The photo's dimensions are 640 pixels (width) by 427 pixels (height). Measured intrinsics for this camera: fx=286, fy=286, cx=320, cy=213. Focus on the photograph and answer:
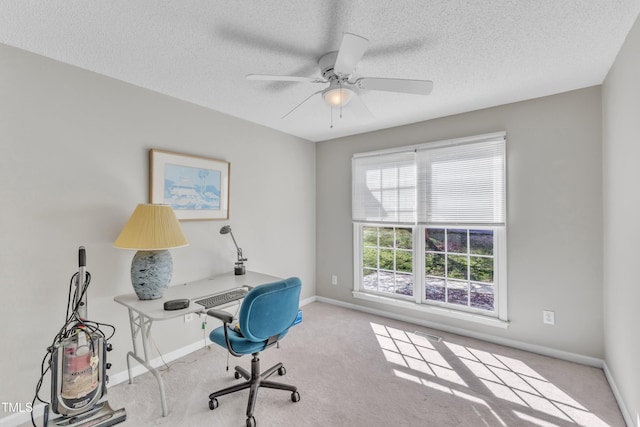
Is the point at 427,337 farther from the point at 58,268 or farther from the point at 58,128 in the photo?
the point at 58,128

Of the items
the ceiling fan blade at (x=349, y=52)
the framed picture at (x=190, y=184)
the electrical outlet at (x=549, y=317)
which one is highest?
the ceiling fan blade at (x=349, y=52)

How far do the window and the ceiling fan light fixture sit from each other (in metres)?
1.69

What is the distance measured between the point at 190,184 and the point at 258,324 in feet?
5.33

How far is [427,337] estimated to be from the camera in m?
3.10

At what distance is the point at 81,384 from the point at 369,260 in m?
3.10

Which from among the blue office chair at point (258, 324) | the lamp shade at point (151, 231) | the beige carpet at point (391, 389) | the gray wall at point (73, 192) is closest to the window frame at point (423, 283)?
the beige carpet at point (391, 389)

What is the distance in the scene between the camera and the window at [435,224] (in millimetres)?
2949

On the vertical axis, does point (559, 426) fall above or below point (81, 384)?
below

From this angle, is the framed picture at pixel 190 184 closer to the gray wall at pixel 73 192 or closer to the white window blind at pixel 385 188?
the gray wall at pixel 73 192

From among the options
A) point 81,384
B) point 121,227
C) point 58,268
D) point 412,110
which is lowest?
point 81,384

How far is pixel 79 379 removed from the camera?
5.47 ft

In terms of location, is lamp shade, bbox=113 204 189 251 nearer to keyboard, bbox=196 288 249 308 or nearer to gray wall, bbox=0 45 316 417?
gray wall, bbox=0 45 316 417

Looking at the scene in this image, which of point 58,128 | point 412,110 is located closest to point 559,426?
point 412,110

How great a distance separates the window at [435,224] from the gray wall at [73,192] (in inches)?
73.6
